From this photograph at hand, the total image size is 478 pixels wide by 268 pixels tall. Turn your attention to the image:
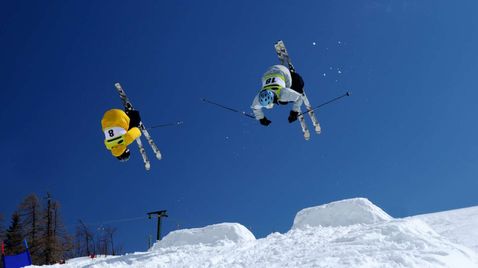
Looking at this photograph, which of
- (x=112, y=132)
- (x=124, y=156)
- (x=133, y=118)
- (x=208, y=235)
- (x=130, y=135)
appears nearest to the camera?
(x=112, y=132)

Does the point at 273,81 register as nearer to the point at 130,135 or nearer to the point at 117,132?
the point at 130,135

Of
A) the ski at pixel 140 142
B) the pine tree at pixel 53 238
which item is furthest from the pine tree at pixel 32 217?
the ski at pixel 140 142

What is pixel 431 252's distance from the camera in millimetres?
5895

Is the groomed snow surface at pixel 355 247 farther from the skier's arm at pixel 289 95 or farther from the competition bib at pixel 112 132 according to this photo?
the competition bib at pixel 112 132

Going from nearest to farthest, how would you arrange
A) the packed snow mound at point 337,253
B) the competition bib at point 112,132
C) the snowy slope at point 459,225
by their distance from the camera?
the packed snow mound at point 337,253 < the snowy slope at point 459,225 < the competition bib at point 112,132

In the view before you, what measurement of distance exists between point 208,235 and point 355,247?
5711 millimetres

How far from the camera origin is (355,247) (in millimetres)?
6406

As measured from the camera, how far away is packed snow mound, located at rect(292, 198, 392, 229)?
10961 millimetres

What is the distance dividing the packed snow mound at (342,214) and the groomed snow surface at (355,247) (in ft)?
0.08

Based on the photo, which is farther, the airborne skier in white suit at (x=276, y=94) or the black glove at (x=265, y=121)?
the black glove at (x=265, y=121)

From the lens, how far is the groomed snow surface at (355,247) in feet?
18.7

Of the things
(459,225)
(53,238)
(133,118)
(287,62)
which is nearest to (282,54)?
(287,62)

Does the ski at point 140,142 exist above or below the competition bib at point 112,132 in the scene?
above

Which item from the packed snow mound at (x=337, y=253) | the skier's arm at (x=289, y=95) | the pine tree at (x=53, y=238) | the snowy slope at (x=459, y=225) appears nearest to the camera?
the packed snow mound at (x=337, y=253)
